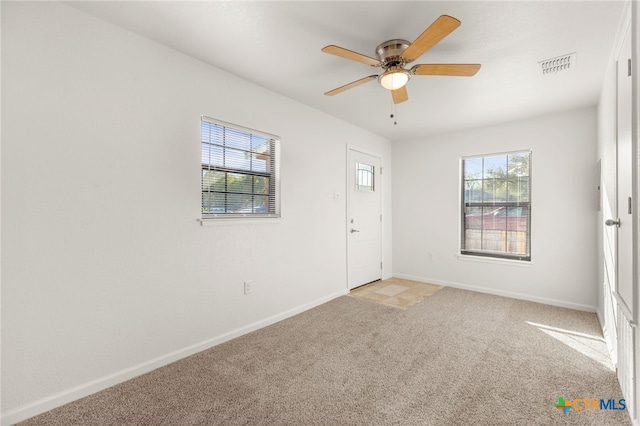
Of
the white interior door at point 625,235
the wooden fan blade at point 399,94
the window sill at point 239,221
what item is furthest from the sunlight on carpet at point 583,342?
the window sill at point 239,221

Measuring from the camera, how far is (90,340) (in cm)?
198

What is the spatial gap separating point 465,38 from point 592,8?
720 mm

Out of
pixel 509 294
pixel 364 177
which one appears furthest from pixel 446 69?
pixel 509 294

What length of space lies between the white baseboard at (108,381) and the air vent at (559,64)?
11.6 feet

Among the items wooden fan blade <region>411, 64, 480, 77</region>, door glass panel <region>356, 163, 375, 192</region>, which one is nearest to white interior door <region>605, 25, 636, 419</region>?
wooden fan blade <region>411, 64, 480, 77</region>

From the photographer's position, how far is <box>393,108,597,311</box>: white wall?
3.63 meters

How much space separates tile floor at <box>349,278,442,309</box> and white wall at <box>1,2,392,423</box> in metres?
1.69

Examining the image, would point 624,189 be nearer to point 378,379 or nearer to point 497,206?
point 378,379

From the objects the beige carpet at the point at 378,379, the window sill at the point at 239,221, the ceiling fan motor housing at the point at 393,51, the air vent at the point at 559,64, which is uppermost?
the air vent at the point at 559,64

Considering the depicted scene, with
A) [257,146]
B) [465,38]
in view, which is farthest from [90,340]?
[465,38]

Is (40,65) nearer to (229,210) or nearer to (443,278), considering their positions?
(229,210)

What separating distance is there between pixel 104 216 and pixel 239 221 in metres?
1.10

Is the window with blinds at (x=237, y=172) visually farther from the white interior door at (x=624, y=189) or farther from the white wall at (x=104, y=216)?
the white interior door at (x=624, y=189)

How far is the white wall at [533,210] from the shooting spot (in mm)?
3633
